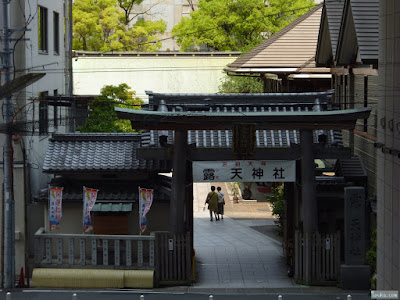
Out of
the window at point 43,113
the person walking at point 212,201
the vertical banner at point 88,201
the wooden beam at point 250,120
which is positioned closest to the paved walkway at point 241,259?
the person walking at point 212,201

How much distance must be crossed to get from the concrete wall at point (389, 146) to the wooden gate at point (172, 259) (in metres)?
6.60

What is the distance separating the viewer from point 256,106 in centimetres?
2589

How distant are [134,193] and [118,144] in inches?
79.7

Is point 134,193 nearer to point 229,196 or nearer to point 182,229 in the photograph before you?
point 182,229

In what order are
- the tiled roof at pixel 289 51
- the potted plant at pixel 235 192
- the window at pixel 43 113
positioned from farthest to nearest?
1. the potted plant at pixel 235 192
2. the tiled roof at pixel 289 51
3. the window at pixel 43 113

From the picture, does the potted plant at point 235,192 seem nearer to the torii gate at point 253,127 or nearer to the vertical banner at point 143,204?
the torii gate at point 253,127

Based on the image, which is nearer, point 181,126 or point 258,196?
point 181,126

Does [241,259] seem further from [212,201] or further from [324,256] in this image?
[212,201]

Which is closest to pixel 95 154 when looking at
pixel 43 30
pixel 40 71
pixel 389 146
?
pixel 40 71

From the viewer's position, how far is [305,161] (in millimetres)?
24750

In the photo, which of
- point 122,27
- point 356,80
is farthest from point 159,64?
point 356,80

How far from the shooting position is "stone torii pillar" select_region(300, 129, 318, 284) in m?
24.6

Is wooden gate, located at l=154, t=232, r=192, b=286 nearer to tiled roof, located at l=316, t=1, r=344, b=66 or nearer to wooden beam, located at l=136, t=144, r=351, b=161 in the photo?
wooden beam, located at l=136, t=144, r=351, b=161

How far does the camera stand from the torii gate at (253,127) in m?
23.8
